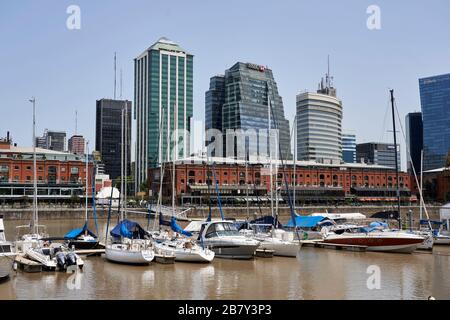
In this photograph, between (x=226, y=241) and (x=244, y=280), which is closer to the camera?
(x=244, y=280)

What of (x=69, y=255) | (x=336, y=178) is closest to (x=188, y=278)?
(x=69, y=255)

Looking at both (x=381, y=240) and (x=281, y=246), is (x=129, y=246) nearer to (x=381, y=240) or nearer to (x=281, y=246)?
(x=281, y=246)

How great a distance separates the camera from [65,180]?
123m

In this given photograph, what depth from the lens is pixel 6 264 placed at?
3594 cm

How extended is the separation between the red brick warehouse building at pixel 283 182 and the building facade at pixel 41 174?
22.6 metres

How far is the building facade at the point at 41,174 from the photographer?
114 m

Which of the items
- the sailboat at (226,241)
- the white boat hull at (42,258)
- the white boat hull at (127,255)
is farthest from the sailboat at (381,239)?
the white boat hull at (42,258)

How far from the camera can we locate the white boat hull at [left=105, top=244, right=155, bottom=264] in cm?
3691

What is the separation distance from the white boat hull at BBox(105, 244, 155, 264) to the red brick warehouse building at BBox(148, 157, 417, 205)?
7537cm

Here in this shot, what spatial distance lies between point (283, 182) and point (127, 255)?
100396mm

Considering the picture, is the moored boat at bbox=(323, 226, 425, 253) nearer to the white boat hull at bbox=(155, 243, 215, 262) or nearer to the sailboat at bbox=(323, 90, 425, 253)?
the sailboat at bbox=(323, 90, 425, 253)

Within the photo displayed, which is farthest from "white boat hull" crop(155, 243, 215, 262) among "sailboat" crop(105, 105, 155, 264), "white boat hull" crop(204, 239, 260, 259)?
"white boat hull" crop(204, 239, 260, 259)

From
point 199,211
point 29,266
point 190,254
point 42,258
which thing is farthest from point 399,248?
point 199,211
